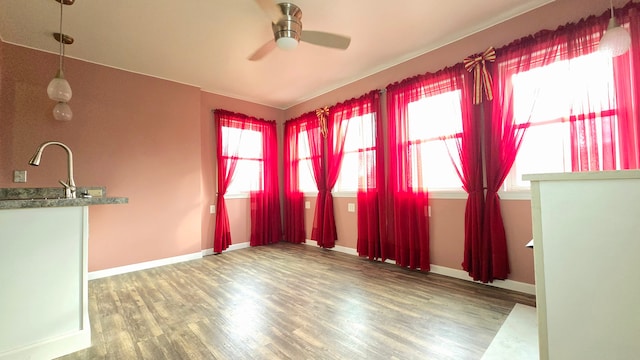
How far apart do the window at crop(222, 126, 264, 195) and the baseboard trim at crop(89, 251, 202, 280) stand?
3.89 ft

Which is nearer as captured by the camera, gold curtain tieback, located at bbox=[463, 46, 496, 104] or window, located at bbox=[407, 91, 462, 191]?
gold curtain tieback, located at bbox=[463, 46, 496, 104]

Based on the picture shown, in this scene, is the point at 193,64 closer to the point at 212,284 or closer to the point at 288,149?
the point at 288,149

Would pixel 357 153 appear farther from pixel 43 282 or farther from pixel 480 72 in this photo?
pixel 43 282

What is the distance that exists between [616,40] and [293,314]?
296 cm

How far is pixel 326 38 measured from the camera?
222 cm

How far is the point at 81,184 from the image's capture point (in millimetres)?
3057

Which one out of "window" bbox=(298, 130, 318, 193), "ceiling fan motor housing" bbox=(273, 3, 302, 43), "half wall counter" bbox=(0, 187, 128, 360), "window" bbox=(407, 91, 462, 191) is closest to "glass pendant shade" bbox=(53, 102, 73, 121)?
"half wall counter" bbox=(0, 187, 128, 360)

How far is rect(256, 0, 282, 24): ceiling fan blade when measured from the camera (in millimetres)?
1846

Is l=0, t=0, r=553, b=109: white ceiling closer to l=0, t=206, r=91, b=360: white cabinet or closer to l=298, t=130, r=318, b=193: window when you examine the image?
l=298, t=130, r=318, b=193: window

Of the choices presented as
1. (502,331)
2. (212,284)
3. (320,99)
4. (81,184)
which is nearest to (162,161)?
(81,184)

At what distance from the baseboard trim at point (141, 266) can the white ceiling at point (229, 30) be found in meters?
2.67

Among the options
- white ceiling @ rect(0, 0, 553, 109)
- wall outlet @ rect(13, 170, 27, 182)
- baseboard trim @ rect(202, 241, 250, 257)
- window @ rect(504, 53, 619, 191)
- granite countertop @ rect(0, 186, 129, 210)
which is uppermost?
white ceiling @ rect(0, 0, 553, 109)

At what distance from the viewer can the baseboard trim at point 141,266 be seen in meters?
3.13

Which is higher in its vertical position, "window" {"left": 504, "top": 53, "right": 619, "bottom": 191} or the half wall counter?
"window" {"left": 504, "top": 53, "right": 619, "bottom": 191}
